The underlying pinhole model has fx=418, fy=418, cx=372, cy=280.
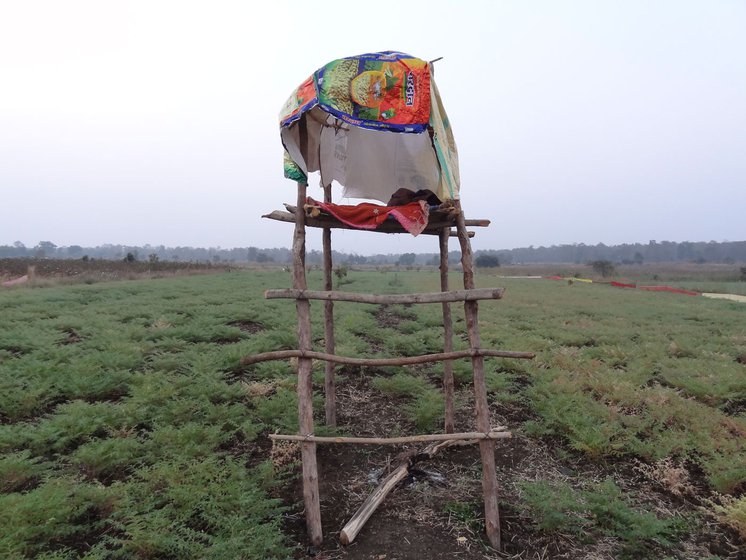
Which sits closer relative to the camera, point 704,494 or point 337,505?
point 337,505

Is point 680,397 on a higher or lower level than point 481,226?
lower

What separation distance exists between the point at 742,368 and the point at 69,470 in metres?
11.0

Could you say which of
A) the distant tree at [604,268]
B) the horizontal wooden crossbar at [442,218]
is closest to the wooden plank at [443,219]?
the horizontal wooden crossbar at [442,218]

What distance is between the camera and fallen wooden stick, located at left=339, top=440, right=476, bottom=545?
3.35 meters

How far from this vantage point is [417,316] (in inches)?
563

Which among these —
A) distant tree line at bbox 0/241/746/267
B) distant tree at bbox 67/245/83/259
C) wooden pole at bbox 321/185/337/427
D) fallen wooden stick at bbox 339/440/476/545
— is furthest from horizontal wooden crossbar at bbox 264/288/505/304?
Answer: distant tree at bbox 67/245/83/259

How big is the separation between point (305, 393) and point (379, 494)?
3.78 ft

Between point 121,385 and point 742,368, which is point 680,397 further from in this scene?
point 121,385

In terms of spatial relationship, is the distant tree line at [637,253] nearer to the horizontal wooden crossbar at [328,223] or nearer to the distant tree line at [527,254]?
the distant tree line at [527,254]

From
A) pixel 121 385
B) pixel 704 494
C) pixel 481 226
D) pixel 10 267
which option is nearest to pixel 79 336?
pixel 121 385

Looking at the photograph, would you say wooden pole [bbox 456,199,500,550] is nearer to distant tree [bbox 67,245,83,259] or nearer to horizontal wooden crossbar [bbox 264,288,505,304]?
horizontal wooden crossbar [bbox 264,288,505,304]

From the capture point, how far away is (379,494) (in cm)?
379

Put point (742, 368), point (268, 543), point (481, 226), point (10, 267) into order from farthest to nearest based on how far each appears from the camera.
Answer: point (10, 267)
point (742, 368)
point (481, 226)
point (268, 543)

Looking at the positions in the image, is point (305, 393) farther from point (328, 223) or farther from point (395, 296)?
point (328, 223)
